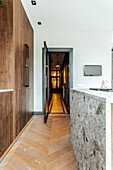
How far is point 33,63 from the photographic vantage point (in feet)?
11.9

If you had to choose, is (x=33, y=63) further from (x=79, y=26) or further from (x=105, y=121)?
(x=105, y=121)

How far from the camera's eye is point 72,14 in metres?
2.85

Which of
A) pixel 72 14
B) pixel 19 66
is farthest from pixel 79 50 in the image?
pixel 19 66

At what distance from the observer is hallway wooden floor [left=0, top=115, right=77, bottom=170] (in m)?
1.38

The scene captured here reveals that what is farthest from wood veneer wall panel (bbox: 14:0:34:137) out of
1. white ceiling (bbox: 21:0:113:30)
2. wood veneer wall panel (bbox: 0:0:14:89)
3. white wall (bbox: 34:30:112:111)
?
white wall (bbox: 34:30:112:111)

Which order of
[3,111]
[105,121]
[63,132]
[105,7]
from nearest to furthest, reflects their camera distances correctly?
[105,121] → [3,111] → [63,132] → [105,7]

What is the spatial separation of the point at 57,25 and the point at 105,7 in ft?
4.44

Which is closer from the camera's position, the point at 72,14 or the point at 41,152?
the point at 41,152

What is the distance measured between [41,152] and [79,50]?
3.05 metres

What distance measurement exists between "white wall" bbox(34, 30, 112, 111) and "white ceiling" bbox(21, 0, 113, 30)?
21cm

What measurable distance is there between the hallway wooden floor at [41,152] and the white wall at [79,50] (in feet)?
5.00

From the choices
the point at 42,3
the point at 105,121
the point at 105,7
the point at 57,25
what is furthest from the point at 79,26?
the point at 105,121

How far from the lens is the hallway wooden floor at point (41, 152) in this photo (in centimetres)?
138

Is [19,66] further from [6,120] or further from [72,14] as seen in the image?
[72,14]
